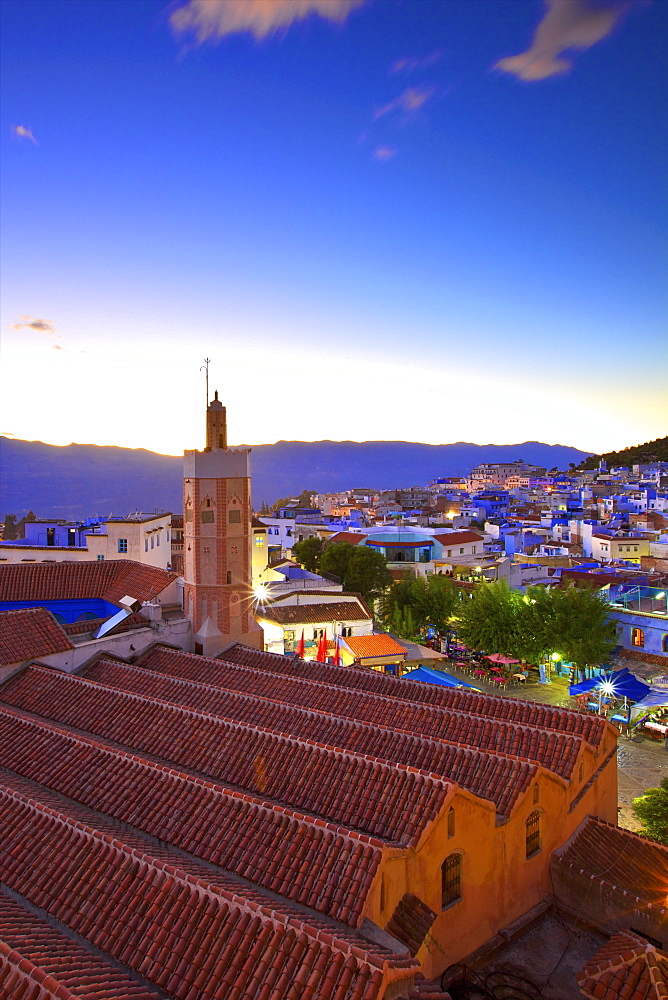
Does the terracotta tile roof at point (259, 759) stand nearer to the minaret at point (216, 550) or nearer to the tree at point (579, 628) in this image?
the minaret at point (216, 550)

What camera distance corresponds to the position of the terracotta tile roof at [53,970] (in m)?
5.85

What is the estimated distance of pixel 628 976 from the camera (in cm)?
794

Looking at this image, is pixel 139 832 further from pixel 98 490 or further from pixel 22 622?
pixel 98 490

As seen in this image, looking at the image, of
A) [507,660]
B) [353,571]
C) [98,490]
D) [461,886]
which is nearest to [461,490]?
[98,490]

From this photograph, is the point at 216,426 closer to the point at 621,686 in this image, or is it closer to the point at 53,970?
the point at 53,970

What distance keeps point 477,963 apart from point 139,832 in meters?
5.09

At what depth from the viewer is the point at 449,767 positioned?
1080cm

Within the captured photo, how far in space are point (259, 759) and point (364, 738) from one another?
194cm

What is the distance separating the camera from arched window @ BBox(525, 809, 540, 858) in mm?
10797

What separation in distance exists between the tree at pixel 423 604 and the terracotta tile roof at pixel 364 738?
2205 cm

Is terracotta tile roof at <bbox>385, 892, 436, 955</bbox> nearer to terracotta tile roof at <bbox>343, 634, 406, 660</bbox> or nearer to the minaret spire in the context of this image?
the minaret spire

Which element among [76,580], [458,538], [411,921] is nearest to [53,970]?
[411,921]

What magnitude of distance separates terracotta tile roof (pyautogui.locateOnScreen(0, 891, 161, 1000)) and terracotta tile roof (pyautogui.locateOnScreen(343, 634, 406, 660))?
19649 millimetres

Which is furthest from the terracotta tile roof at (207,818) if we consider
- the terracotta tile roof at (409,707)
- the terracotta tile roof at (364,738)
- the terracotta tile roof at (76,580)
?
the terracotta tile roof at (76,580)
